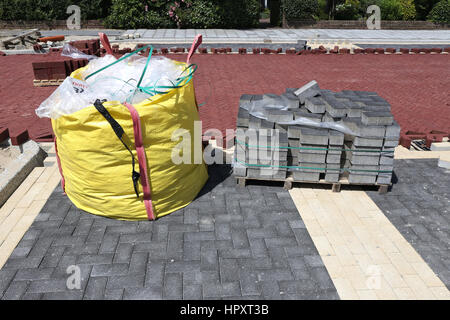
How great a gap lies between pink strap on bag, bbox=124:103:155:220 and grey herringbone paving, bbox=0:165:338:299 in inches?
11.2

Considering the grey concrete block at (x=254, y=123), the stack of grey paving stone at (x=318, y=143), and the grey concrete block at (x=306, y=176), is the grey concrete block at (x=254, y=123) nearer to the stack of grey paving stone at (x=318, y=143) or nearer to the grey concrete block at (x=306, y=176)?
the stack of grey paving stone at (x=318, y=143)

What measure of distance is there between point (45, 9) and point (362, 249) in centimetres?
2951

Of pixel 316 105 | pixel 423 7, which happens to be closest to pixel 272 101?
pixel 316 105

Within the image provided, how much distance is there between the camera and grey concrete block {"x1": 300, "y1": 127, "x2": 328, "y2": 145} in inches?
226

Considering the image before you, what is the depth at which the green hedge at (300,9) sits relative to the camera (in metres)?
27.4

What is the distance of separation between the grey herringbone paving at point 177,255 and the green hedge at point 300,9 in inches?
981

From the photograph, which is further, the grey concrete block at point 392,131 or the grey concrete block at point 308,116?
the grey concrete block at point 308,116

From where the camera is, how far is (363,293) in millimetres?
4223

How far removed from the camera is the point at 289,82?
13.3 m

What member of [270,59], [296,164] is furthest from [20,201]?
[270,59]

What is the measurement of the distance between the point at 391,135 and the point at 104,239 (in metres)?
4.51

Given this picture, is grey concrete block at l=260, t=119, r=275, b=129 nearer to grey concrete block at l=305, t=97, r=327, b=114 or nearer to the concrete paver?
grey concrete block at l=305, t=97, r=327, b=114

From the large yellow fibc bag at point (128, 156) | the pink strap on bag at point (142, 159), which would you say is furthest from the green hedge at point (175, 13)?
the pink strap on bag at point (142, 159)

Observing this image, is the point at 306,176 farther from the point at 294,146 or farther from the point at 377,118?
the point at 377,118
